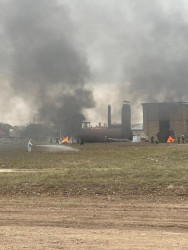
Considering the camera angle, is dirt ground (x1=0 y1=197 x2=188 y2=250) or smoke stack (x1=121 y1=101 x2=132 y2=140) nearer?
dirt ground (x1=0 y1=197 x2=188 y2=250)

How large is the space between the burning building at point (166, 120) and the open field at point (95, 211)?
38.2 metres

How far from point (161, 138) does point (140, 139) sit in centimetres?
490

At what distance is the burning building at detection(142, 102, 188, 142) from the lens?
168 ft

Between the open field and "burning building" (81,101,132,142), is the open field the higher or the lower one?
the lower one

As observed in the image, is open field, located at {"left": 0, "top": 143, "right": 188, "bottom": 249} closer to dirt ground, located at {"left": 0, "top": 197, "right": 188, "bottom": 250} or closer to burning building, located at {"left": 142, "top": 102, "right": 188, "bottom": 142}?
dirt ground, located at {"left": 0, "top": 197, "right": 188, "bottom": 250}

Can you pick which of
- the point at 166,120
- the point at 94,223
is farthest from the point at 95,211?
the point at 166,120

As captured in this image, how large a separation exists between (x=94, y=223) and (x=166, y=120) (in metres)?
48.6

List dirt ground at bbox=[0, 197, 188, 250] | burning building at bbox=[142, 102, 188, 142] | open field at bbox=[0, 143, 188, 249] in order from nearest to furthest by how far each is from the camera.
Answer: dirt ground at bbox=[0, 197, 188, 250], open field at bbox=[0, 143, 188, 249], burning building at bbox=[142, 102, 188, 142]

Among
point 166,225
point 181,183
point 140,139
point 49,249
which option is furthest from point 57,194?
point 140,139

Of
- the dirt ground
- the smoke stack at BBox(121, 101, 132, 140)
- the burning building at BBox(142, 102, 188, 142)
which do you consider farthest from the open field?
the smoke stack at BBox(121, 101, 132, 140)

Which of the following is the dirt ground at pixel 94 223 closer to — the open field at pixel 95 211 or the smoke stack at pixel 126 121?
the open field at pixel 95 211

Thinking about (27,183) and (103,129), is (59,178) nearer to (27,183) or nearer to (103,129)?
(27,183)

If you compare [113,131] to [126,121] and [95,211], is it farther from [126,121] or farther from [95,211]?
[95,211]

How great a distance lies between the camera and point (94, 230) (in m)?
6.12
